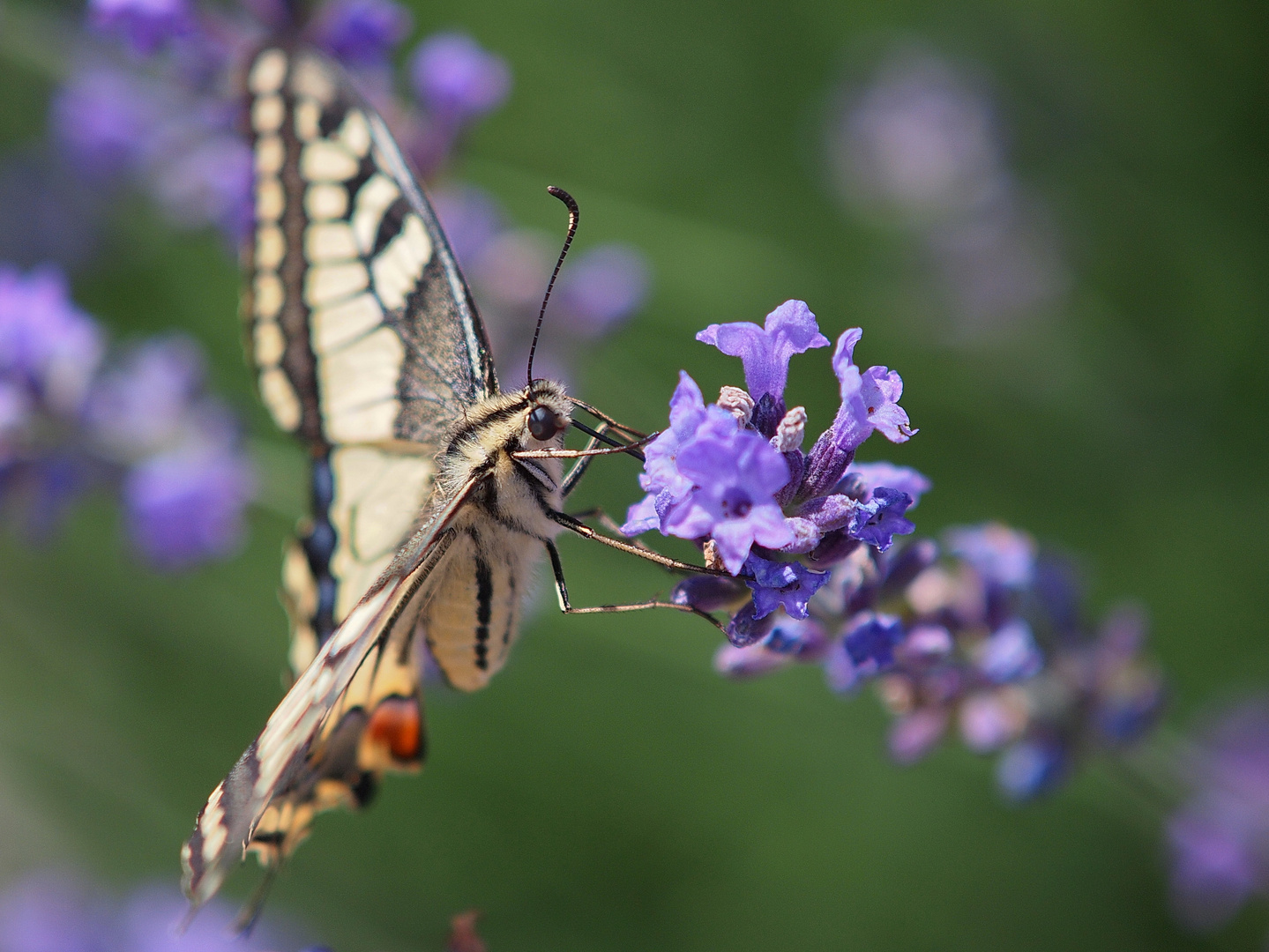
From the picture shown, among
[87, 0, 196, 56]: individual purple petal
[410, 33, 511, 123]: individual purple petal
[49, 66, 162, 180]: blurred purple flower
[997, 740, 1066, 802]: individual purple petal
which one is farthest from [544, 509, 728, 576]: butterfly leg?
[49, 66, 162, 180]: blurred purple flower

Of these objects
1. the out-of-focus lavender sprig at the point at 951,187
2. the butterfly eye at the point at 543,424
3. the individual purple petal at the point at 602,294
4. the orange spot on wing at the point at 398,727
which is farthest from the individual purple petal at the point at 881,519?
the out-of-focus lavender sprig at the point at 951,187

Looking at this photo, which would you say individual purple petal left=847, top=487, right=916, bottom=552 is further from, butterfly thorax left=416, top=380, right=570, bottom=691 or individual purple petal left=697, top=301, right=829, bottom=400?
butterfly thorax left=416, top=380, right=570, bottom=691

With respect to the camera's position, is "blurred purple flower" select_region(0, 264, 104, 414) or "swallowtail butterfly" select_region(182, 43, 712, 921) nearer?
"swallowtail butterfly" select_region(182, 43, 712, 921)

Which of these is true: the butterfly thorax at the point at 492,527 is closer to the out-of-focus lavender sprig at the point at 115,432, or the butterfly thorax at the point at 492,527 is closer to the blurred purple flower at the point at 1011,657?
the blurred purple flower at the point at 1011,657

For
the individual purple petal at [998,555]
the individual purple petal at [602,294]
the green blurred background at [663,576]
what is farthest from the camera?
the green blurred background at [663,576]

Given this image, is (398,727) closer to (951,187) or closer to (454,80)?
(454,80)

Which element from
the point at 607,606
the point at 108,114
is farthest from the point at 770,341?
the point at 108,114
